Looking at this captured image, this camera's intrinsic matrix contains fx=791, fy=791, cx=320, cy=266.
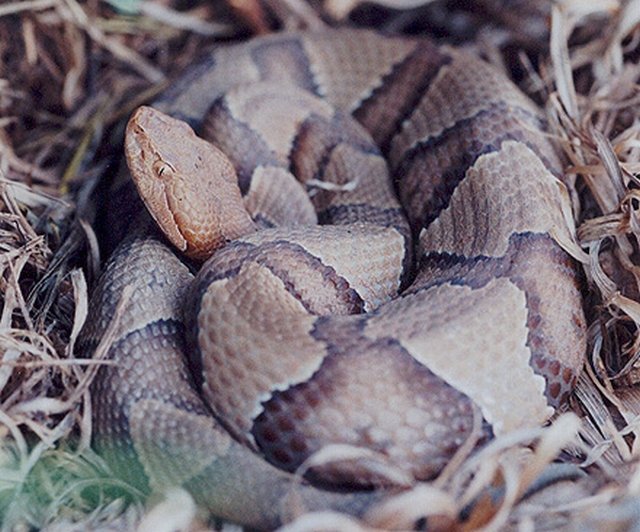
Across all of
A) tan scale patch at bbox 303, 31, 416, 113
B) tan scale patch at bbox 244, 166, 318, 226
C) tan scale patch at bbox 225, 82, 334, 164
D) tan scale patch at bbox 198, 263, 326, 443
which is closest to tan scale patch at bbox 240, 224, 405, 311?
tan scale patch at bbox 198, 263, 326, 443

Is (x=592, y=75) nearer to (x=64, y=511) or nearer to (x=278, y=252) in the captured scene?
(x=278, y=252)

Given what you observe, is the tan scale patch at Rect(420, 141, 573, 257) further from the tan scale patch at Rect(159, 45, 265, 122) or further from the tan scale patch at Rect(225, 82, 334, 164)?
the tan scale patch at Rect(159, 45, 265, 122)

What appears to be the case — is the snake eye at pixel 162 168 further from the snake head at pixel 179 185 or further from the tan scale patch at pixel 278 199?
the tan scale patch at pixel 278 199

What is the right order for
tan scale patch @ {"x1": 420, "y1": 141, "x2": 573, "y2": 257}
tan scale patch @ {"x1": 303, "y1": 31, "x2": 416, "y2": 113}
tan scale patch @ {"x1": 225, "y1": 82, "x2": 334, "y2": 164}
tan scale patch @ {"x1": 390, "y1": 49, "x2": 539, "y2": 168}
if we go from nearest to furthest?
1. tan scale patch @ {"x1": 420, "y1": 141, "x2": 573, "y2": 257}
2. tan scale patch @ {"x1": 390, "y1": 49, "x2": 539, "y2": 168}
3. tan scale patch @ {"x1": 225, "y1": 82, "x2": 334, "y2": 164}
4. tan scale patch @ {"x1": 303, "y1": 31, "x2": 416, "y2": 113}

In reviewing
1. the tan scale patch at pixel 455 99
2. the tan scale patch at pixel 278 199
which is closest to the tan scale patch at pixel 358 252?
the tan scale patch at pixel 278 199

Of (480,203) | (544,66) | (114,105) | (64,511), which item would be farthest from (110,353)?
(544,66)

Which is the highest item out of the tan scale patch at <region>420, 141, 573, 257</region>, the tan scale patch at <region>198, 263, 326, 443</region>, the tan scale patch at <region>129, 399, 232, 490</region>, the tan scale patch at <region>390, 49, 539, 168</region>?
the tan scale patch at <region>390, 49, 539, 168</region>

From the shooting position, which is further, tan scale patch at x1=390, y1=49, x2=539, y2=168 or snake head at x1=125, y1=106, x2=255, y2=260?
tan scale patch at x1=390, y1=49, x2=539, y2=168
